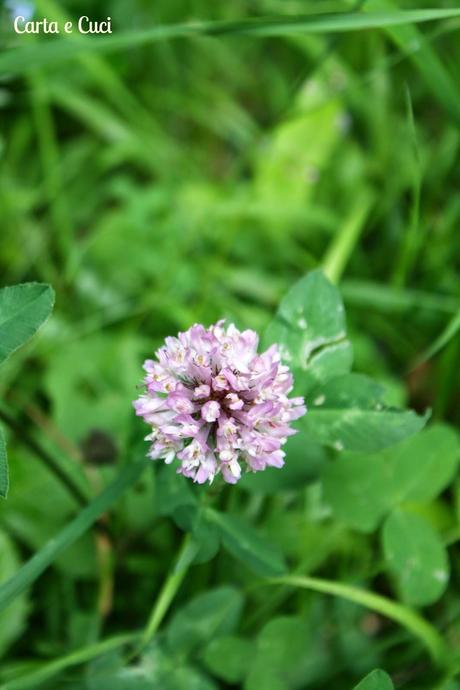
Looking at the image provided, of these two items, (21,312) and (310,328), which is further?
(310,328)

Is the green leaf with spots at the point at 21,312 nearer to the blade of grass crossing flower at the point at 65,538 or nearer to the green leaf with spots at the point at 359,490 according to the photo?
the blade of grass crossing flower at the point at 65,538

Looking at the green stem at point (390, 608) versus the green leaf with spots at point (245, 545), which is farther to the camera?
the green stem at point (390, 608)

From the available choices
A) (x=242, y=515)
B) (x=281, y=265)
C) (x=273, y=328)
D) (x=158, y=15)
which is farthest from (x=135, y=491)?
(x=158, y=15)

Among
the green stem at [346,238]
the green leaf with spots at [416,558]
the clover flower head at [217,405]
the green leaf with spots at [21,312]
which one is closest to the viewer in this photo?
the clover flower head at [217,405]

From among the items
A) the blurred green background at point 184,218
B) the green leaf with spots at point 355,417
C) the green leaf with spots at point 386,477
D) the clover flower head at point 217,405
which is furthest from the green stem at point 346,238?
the clover flower head at point 217,405

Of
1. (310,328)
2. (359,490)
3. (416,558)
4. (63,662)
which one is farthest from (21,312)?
(416,558)

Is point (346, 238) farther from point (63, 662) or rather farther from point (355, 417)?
point (63, 662)

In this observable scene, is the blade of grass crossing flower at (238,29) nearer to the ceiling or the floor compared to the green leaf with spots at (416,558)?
nearer to the ceiling
